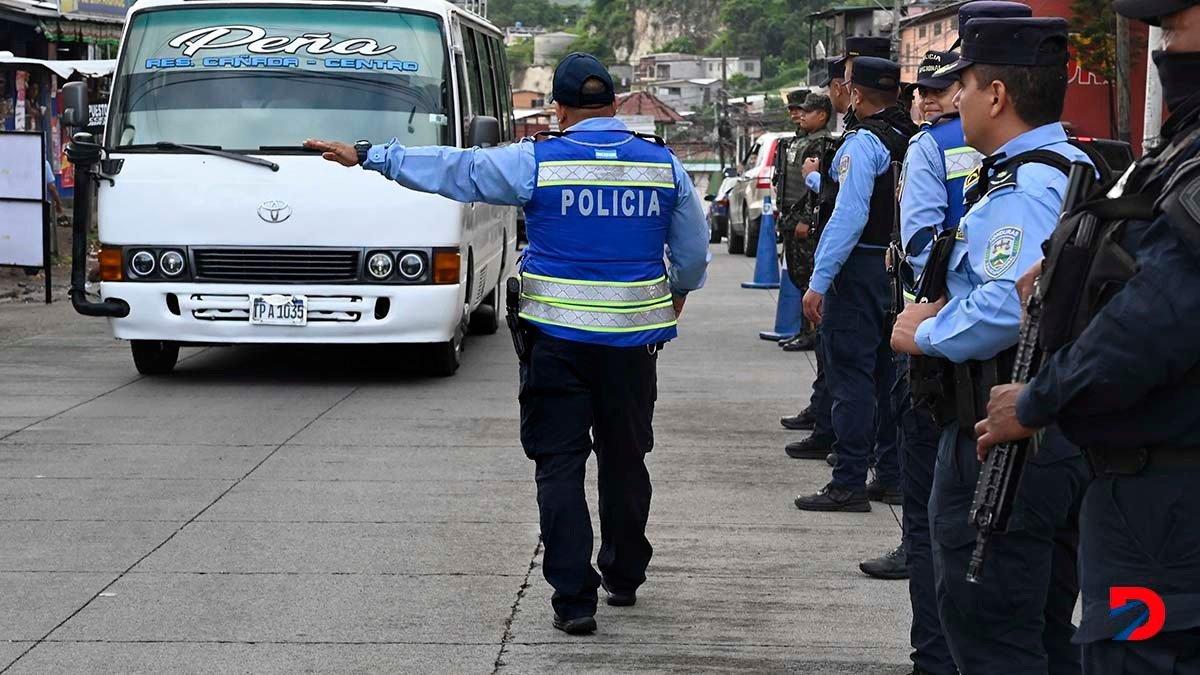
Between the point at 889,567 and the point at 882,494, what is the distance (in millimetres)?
1505

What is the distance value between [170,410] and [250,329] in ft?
2.82

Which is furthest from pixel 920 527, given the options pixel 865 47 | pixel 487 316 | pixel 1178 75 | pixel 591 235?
pixel 487 316

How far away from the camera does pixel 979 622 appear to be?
394cm

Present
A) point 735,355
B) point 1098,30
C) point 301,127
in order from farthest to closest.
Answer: point 1098,30 < point 735,355 < point 301,127

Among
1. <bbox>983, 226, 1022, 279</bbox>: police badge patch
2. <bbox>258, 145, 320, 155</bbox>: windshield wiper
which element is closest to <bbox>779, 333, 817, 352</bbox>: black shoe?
<bbox>258, 145, 320, 155</bbox>: windshield wiper

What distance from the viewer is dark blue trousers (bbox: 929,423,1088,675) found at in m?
3.94

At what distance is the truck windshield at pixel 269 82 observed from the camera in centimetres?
1125

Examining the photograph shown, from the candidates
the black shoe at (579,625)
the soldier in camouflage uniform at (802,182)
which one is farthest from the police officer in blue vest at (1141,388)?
the soldier in camouflage uniform at (802,182)

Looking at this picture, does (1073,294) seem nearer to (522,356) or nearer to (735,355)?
(522,356)

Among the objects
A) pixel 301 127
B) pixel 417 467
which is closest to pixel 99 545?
pixel 417 467

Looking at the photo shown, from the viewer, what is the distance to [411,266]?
10.9 metres

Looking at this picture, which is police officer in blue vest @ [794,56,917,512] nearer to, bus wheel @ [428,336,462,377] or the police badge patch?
the police badge patch

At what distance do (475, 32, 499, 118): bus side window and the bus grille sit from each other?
293 cm

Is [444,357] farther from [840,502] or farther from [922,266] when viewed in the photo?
[922,266]
